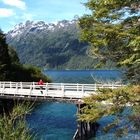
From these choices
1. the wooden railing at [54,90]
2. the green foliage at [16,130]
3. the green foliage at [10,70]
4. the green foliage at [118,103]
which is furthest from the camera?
the green foliage at [10,70]

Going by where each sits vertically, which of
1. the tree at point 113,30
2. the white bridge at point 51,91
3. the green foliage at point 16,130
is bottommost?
the white bridge at point 51,91

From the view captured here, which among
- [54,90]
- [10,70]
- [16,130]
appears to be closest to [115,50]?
[16,130]

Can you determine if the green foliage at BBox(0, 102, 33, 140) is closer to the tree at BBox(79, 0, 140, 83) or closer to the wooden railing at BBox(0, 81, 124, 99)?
the tree at BBox(79, 0, 140, 83)

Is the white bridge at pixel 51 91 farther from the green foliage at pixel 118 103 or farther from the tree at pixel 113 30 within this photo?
the green foliage at pixel 118 103

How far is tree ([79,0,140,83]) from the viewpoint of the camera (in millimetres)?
12320

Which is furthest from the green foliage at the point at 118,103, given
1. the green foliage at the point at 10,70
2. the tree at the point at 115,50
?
the green foliage at the point at 10,70

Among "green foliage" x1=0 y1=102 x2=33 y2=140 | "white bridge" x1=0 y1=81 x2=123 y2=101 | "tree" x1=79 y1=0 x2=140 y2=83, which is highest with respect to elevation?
"tree" x1=79 y1=0 x2=140 y2=83

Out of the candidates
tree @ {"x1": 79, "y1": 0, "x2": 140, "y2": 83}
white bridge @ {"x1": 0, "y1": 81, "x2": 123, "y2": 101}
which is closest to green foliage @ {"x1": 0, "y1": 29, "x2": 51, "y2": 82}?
white bridge @ {"x1": 0, "y1": 81, "x2": 123, "y2": 101}

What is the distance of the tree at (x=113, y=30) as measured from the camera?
12320 mm

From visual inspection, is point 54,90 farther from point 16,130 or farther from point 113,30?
point 16,130

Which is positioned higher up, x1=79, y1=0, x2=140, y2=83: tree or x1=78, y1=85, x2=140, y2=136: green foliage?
x1=79, y1=0, x2=140, y2=83: tree

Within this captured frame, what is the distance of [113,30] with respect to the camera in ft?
41.4

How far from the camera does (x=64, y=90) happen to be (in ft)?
118

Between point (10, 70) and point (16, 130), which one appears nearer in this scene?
point (16, 130)
